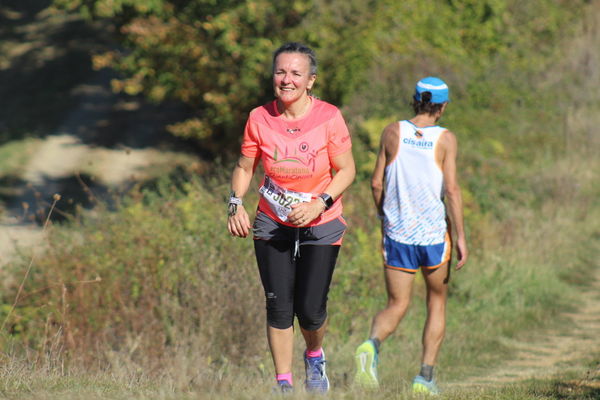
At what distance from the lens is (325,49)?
14.6 m

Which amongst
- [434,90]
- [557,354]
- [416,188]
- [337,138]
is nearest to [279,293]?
[337,138]

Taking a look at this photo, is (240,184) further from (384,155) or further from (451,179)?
(451,179)

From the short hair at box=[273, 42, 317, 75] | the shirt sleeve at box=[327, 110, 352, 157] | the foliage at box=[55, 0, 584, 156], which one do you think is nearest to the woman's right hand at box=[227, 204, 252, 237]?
the shirt sleeve at box=[327, 110, 352, 157]

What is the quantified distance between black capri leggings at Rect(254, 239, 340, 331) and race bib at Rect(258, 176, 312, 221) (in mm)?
225

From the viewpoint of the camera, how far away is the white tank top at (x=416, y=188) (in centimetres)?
563

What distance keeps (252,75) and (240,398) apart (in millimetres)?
10719

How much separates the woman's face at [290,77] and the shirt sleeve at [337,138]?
0.82ft

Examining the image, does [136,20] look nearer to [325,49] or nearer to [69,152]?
[325,49]

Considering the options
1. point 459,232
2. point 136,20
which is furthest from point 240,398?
point 136,20

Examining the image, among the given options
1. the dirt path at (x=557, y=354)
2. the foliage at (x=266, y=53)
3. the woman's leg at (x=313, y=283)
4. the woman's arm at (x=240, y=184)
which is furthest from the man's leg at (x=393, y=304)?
the foliage at (x=266, y=53)

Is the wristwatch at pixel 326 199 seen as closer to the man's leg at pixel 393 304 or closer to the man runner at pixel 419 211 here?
the man runner at pixel 419 211

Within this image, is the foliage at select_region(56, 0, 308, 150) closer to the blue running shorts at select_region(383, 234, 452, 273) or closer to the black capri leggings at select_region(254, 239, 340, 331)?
the blue running shorts at select_region(383, 234, 452, 273)

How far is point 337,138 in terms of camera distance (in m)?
5.00

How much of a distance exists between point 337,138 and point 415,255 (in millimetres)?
1191
